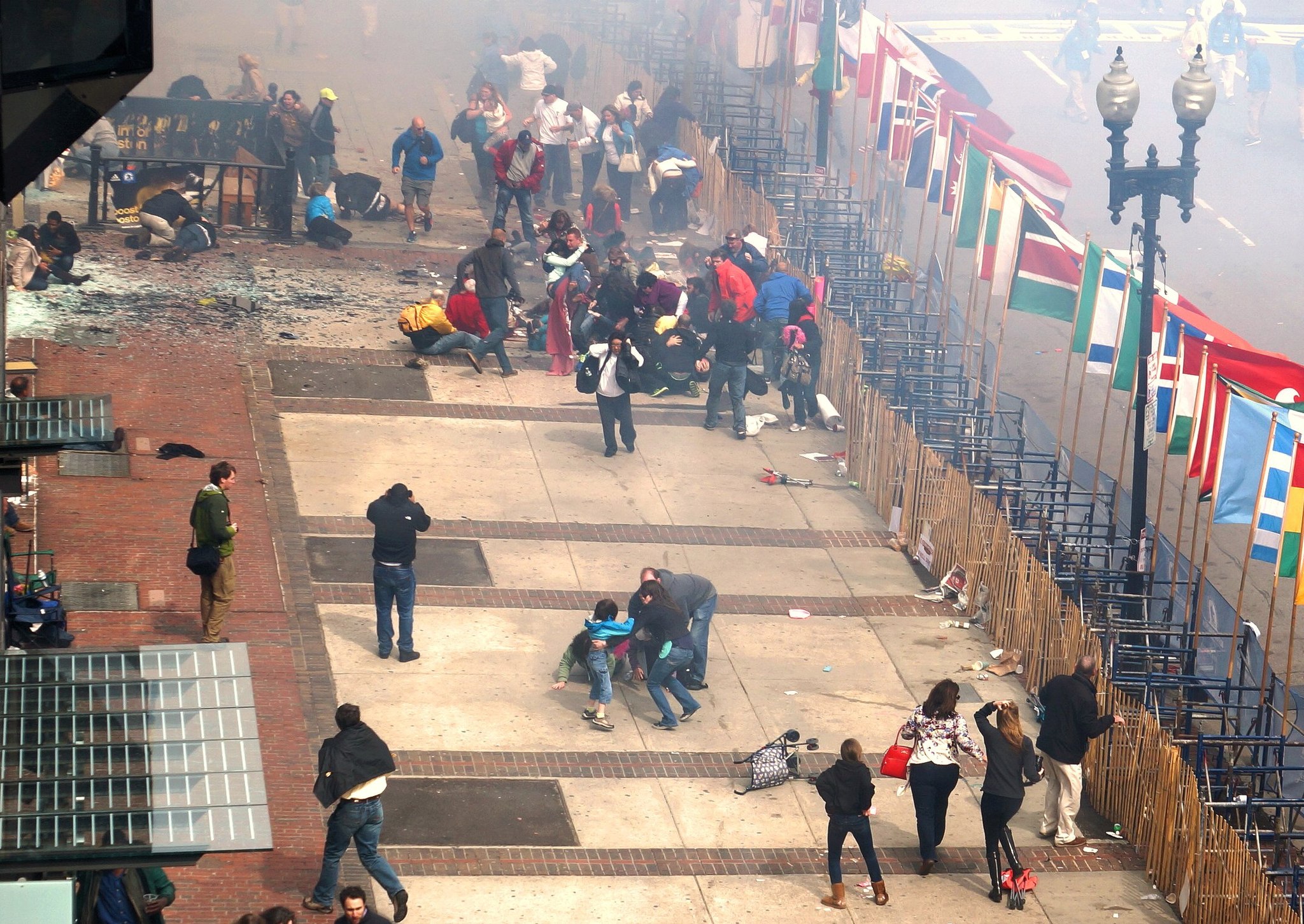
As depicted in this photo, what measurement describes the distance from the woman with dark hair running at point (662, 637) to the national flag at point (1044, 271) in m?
6.10

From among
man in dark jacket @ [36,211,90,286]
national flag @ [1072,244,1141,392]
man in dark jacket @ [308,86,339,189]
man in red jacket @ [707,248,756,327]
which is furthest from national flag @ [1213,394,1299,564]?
man in dark jacket @ [308,86,339,189]

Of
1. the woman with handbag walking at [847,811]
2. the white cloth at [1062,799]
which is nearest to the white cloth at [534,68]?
the white cloth at [1062,799]

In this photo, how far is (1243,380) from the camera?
14.9 m

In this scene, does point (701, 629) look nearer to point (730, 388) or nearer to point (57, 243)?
point (730, 388)

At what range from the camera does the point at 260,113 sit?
26.5 metres

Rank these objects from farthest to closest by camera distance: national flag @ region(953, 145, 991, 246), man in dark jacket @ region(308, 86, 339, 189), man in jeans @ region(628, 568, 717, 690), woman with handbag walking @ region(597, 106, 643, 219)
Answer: woman with handbag walking @ region(597, 106, 643, 219)
man in dark jacket @ region(308, 86, 339, 189)
national flag @ region(953, 145, 991, 246)
man in jeans @ region(628, 568, 717, 690)

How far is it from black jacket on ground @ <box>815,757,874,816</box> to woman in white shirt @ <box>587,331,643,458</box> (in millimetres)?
7538

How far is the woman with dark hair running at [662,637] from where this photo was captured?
14.0 metres

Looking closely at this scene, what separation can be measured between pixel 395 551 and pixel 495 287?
717cm

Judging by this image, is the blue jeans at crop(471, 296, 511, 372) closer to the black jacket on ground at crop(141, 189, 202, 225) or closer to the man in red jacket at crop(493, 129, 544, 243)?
the man in red jacket at crop(493, 129, 544, 243)

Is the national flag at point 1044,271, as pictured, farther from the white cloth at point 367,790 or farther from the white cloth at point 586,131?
the white cloth at point 586,131

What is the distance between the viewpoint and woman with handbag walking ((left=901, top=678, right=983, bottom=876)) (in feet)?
40.7

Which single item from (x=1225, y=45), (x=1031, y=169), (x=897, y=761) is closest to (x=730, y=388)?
(x=1031, y=169)

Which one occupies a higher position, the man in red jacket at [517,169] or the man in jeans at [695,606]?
the man in red jacket at [517,169]
